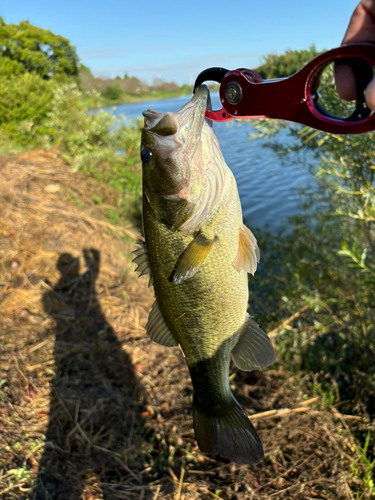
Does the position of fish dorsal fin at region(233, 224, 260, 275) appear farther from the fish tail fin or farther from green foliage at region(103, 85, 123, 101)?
green foliage at region(103, 85, 123, 101)

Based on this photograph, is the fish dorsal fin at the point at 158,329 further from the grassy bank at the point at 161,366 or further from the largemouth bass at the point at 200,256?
the grassy bank at the point at 161,366

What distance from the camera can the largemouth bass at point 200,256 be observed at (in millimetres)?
1569

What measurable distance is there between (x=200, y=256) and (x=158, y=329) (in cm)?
50

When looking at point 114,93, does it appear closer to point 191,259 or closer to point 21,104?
point 21,104

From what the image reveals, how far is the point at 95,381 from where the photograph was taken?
433cm

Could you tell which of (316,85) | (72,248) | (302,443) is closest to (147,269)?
(316,85)

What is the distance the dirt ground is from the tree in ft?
44.3

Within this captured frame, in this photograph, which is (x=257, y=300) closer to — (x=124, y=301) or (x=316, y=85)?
(x=124, y=301)

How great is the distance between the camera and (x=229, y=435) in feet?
5.72

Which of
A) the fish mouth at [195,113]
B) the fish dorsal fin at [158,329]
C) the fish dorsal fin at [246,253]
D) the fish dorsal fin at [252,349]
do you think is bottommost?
the fish dorsal fin at [252,349]

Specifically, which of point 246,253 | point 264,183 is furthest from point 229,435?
point 264,183

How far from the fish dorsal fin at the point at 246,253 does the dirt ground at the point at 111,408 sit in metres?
1.10

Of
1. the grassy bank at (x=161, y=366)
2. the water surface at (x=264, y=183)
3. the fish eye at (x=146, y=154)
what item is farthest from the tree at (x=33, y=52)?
the fish eye at (x=146, y=154)

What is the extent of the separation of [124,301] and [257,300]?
224cm
